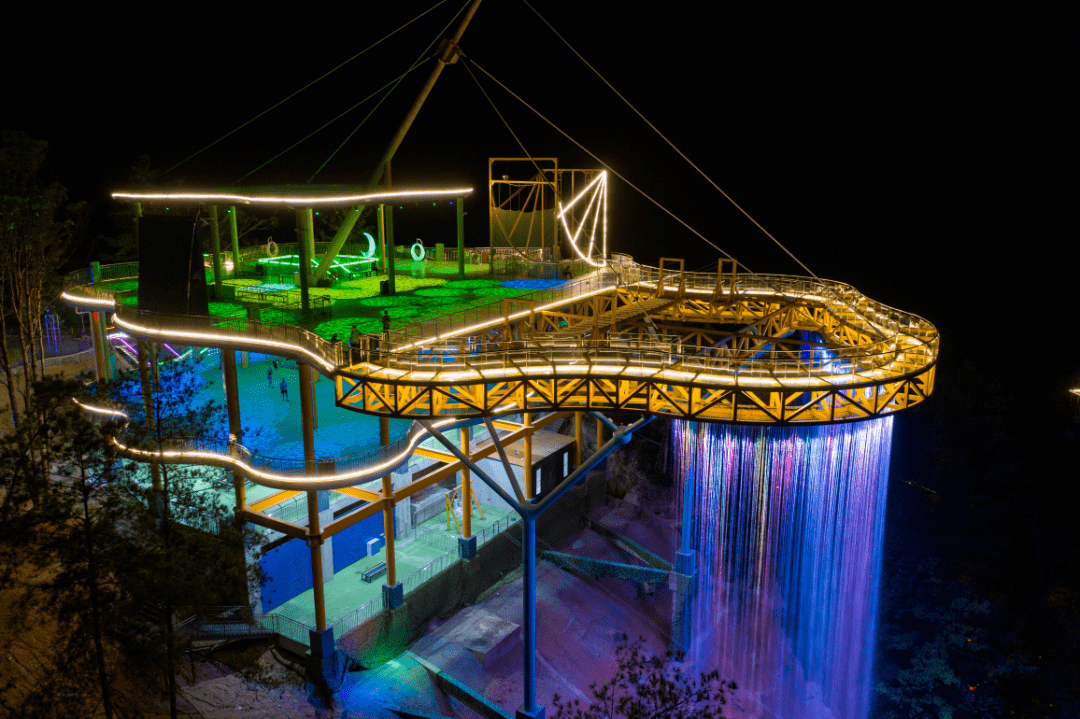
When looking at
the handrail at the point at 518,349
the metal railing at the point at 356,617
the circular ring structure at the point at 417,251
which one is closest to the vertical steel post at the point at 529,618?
the handrail at the point at 518,349

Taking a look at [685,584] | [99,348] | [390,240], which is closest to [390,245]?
[390,240]

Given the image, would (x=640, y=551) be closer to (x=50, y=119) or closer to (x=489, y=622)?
(x=489, y=622)

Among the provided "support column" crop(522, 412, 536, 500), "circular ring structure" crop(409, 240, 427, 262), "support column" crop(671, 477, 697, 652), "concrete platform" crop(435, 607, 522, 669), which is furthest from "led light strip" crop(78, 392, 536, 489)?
"circular ring structure" crop(409, 240, 427, 262)

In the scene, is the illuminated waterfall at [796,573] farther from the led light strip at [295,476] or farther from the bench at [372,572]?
the bench at [372,572]

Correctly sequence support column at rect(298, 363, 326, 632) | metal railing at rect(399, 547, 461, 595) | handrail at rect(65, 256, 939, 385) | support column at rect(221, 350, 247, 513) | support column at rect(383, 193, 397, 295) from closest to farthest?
handrail at rect(65, 256, 939, 385) < support column at rect(298, 363, 326, 632) < support column at rect(221, 350, 247, 513) < metal railing at rect(399, 547, 461, 595) < support column at rect(383, 193, 397, 295)

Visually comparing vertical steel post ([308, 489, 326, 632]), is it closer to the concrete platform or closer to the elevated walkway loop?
the elevated walkway loop

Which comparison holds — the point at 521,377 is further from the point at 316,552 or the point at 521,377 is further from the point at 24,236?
the point at 24,236
